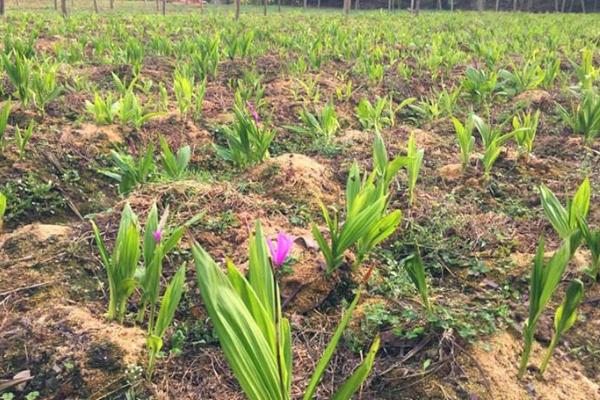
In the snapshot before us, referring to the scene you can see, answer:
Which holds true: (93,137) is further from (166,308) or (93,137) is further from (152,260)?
(166,308)

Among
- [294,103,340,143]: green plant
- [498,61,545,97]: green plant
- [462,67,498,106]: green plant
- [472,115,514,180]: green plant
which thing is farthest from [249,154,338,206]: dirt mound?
[498,61,545,97]: green plant

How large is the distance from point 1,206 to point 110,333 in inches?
40.8

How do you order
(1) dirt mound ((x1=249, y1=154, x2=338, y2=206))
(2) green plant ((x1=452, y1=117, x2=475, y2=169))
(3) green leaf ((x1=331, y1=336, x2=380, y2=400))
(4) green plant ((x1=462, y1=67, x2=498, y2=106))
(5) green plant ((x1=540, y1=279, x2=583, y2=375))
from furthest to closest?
(4) green plant ((x1=462, y1=67, x2=498, y2=106)) < (2) green plant ((x1=452, y1=117, x2=475, y2=169)) < (1) dirt mound ((x1=249, y1=154, x2=338, y2=206)) < (5) green plant ((x1=540, y1=279, x2=583, y2=375)) < (3) green leaf ((x1=331, y1=336, x2=380, y2=400))

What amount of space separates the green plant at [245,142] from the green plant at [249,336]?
1891 millimetres

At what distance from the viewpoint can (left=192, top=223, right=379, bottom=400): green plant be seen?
3.82 feet

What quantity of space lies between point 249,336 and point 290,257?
100cm

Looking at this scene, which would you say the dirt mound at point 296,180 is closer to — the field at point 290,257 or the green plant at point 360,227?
the field at point 290,257

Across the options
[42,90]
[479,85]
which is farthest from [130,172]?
[479,85]

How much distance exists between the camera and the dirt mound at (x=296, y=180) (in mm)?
2914

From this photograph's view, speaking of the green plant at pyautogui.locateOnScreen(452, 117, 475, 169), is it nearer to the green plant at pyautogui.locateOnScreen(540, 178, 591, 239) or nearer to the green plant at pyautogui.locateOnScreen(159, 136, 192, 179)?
the green plant at pyautogui.locateOnScreen(540, 178, 591, 239)

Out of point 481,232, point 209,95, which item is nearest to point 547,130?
point 481,232

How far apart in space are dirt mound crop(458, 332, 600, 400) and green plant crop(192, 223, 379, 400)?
0.67 metres

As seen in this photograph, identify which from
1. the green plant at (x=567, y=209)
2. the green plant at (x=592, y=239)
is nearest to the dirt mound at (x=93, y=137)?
the green plant at (x=567, y=209)

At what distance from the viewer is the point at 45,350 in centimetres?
171
